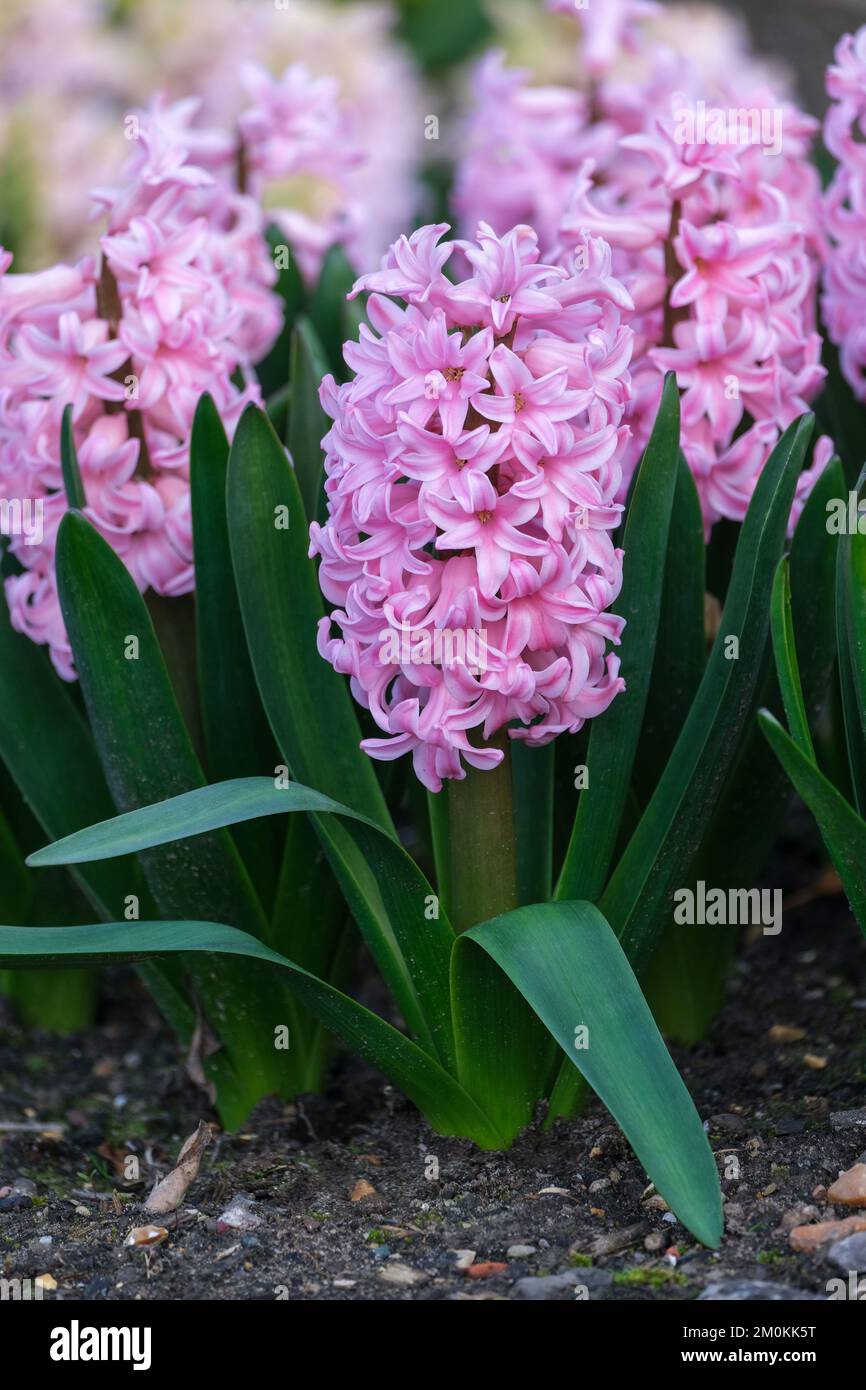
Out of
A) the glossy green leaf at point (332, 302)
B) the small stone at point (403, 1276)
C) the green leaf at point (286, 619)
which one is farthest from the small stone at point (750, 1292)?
the glossy green leaf at point (332, 302)

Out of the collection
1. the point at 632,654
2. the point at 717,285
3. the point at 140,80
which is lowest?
the point at 632,654

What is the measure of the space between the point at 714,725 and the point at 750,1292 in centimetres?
62

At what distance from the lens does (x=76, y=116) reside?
5293 millimetres

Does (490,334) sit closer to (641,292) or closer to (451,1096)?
(641,292)

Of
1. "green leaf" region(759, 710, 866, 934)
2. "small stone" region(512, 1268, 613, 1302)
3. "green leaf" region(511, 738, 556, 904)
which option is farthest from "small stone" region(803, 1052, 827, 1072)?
"small stone" region(512, 1268, 613, 1302)

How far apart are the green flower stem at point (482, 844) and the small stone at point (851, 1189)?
1.62ft

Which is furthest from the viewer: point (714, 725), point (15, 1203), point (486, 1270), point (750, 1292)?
point (15, 1203)

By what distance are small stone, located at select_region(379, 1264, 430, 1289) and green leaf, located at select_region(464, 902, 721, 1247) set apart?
32 cm

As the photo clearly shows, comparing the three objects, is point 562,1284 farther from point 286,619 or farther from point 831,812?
point 286,619

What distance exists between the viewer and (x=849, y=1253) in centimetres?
159

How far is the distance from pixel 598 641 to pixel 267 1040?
32.8 inches

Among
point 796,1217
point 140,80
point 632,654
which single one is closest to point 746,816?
point 632,654

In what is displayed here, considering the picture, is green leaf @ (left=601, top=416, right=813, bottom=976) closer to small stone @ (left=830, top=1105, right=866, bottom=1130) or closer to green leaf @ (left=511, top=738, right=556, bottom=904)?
green leaf @ (left=511, top=738, right=556, bottom=904)
